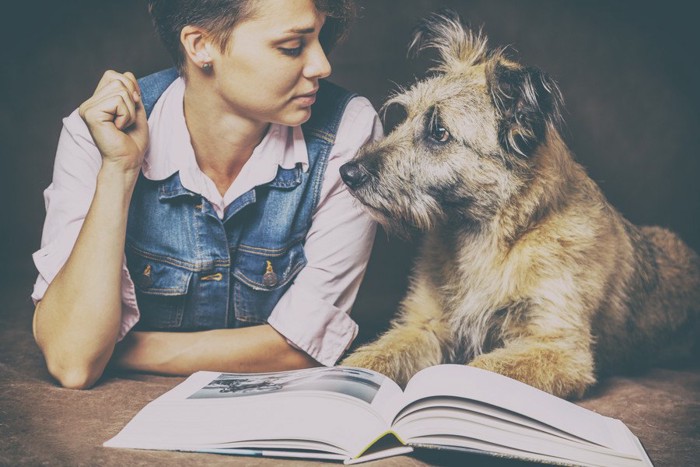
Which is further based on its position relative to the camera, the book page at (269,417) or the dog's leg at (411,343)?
the dog's leg at (411,343)

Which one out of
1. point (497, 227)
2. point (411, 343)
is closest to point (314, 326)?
point (411, 343)

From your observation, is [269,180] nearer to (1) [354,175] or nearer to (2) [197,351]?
(1) [354,175]

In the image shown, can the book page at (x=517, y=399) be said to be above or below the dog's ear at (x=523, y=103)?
below

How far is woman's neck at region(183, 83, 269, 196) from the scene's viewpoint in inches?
110

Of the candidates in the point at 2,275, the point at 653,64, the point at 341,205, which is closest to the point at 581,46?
the point at 653,64

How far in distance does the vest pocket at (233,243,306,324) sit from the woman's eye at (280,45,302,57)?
2.26 ft

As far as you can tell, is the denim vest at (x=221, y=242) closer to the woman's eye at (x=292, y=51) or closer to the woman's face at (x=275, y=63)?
the woman's face at (x=275, y=63)

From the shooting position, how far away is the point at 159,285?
9.27ft

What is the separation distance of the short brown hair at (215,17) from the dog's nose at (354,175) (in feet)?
→ 1.65

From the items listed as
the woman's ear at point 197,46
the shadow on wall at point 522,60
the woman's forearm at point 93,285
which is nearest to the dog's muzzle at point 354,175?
the woman's ear at point 197,46

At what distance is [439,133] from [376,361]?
0.80 meters

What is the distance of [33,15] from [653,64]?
307cm

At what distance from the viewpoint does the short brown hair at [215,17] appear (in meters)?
2.59

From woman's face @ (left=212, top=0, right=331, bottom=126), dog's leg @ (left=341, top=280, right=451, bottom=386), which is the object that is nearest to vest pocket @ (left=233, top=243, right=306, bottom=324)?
dog's leg @ (left=341, top=280, right=451, bottom=386)
